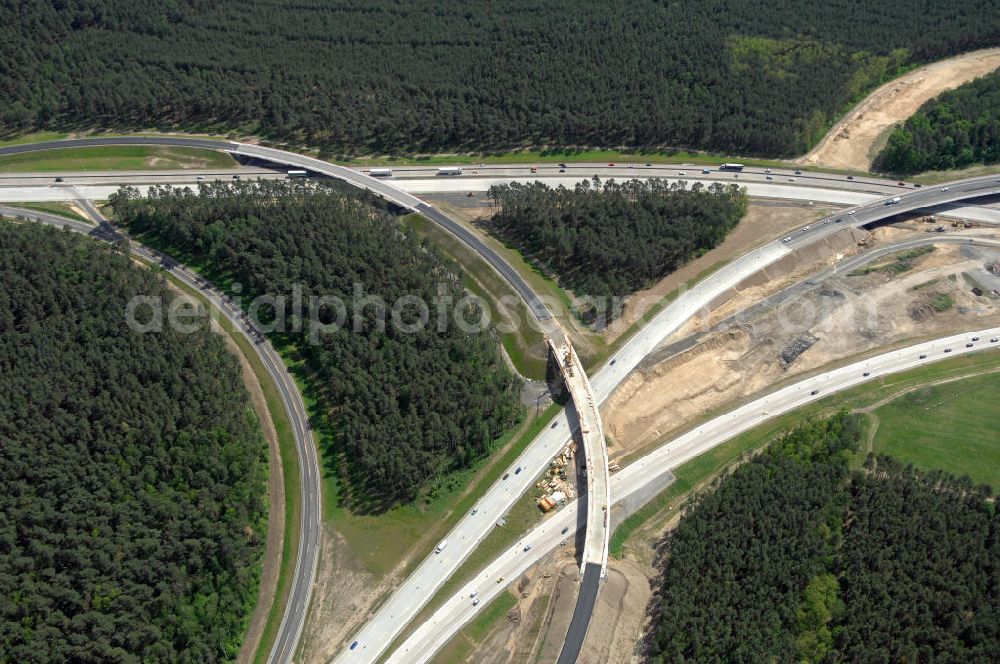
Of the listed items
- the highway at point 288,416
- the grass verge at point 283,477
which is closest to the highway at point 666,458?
the highway at point 288,416

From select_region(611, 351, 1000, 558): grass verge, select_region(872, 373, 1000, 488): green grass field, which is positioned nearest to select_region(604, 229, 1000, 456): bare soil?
select_region(611, 351, 1000, 558): grass verge

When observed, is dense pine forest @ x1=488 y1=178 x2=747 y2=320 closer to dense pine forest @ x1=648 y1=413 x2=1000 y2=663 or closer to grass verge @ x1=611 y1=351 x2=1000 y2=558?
grass verge @ x1=611 y1=351 x2=1000 y2=558

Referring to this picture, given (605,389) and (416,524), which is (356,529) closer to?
(416,524)

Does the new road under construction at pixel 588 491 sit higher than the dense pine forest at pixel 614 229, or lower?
lower

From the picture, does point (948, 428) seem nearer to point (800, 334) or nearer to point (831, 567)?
point (800, 334)

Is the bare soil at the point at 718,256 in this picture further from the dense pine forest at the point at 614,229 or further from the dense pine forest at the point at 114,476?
the dense pine forest at the point at 114,476

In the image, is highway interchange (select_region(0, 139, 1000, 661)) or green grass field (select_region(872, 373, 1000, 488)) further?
green grass field (select_region(872, 373, 1000, 488))
